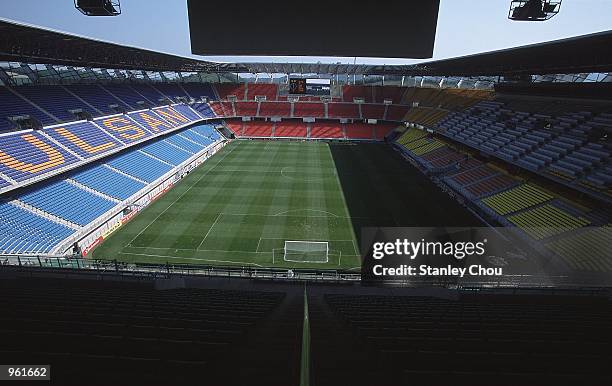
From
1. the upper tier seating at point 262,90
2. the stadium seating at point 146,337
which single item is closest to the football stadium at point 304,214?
the stadium seating at point 146,337

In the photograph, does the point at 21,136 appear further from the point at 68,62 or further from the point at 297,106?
the point at 297,106

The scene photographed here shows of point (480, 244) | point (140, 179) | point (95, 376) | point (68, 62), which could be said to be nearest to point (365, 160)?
point (480, 244)

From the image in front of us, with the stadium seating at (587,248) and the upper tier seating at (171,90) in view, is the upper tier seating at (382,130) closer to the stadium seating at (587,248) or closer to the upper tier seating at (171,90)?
the upper tier seating at (171,90)

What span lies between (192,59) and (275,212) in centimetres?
2936

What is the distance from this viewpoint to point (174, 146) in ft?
129

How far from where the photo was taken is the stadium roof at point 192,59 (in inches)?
770

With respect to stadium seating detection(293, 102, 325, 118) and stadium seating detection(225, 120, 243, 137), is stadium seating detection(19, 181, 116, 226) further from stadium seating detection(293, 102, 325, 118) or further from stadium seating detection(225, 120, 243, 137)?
stadium seating detection(293, 102, 325, 118)

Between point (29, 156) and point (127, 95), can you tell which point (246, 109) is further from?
point (29, 156)

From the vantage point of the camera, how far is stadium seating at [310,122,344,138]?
181 feet

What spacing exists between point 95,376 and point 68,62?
117 ft

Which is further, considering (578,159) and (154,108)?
(154,108)

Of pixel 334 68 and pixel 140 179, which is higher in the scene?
pixel 334 68

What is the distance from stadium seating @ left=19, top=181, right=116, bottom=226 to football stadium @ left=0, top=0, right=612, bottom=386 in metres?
0.13

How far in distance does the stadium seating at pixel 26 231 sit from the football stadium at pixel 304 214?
0.15 meters
